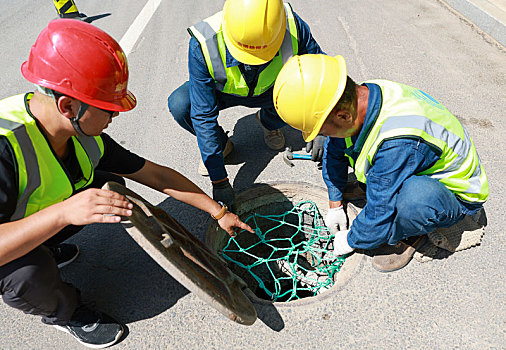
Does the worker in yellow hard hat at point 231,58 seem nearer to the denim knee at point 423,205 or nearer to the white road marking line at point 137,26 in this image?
the denim knee at point 423,205

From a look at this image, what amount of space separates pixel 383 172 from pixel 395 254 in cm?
67

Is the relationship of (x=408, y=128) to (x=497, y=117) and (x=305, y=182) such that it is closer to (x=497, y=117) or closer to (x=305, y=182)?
(x=305, y=182)

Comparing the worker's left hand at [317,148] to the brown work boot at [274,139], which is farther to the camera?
the brown work boot at [274,139]

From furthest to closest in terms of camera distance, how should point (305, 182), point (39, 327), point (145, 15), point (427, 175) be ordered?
point (145, 15), point (305, 182), point (39, 327), point (427, 175)

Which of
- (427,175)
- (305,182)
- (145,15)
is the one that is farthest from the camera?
(145,15)

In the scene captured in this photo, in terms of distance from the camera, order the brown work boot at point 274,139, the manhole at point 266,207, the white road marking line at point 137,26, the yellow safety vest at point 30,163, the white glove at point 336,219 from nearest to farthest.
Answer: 1. the yellow safety vest at point 30,163
2. the white glove at point 336,219
3. the manhole at point 266,207
4. the brown work boot at point 274,139
5. the white road marking line at point 137,26

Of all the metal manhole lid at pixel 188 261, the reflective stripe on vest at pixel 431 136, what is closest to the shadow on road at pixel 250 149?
the metal manhole lid at pixel 188 261

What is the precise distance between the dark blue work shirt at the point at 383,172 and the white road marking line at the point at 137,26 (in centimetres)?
392

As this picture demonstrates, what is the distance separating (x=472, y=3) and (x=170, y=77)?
406cm

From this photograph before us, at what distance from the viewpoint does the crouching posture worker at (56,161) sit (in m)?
1.50

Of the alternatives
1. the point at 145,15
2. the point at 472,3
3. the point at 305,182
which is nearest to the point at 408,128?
the point at 305,182

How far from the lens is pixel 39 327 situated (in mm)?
2117

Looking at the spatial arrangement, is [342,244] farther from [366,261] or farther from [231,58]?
[231,58]

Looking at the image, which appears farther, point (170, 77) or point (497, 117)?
point (170, 77)
